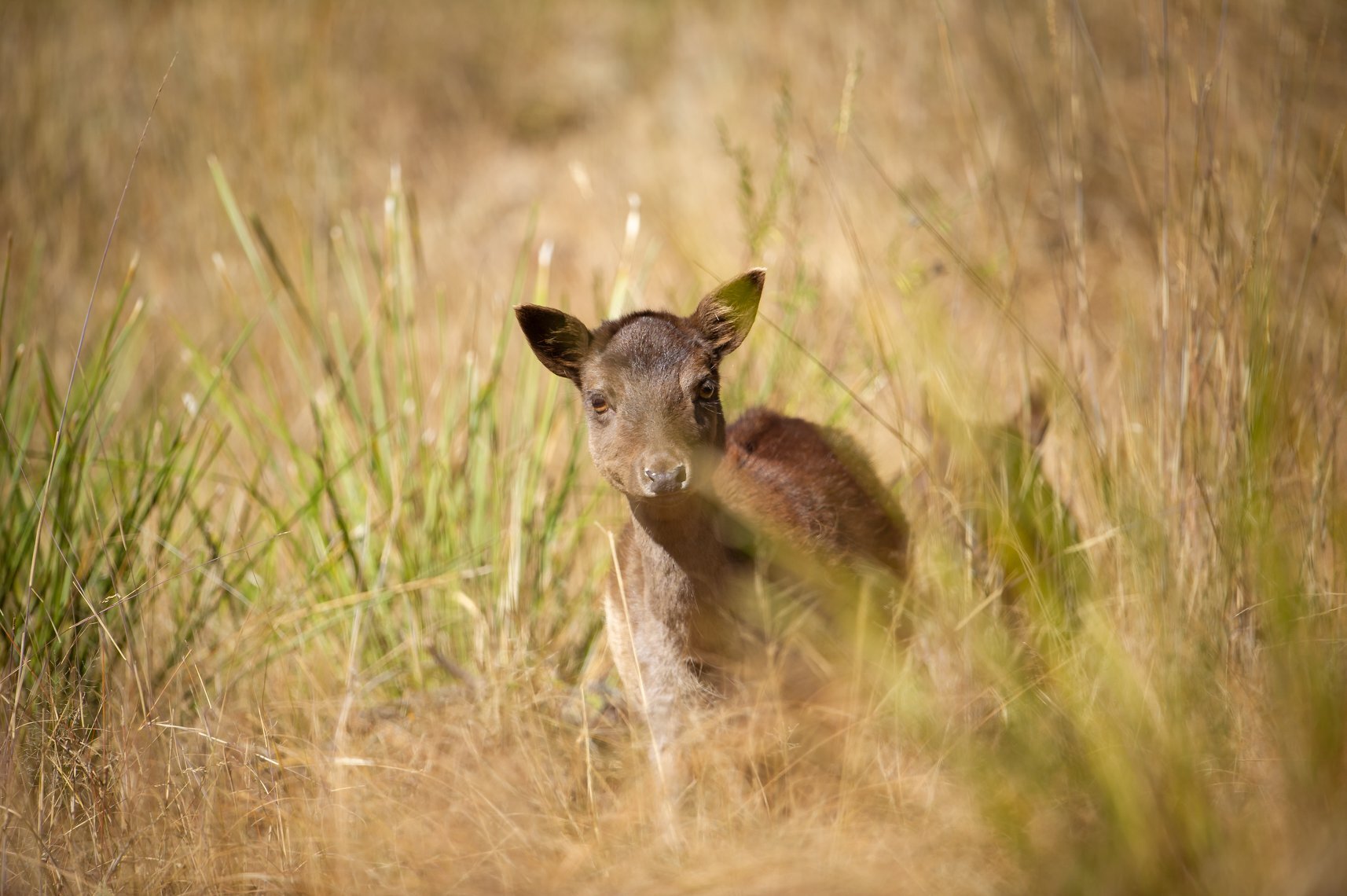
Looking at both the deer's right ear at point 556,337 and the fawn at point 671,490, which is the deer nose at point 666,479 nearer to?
the fawn at point 671,490

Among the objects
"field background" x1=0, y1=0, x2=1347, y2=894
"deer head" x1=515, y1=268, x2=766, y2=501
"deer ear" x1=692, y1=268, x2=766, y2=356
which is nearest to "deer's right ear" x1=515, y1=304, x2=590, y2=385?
"deer head" x1=515, y1=268, x2=766, y2=501

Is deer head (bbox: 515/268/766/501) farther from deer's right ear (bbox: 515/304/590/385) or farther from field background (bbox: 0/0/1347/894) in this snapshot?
field background (bbox: 0/0/1347/894)

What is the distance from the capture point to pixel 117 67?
983cm

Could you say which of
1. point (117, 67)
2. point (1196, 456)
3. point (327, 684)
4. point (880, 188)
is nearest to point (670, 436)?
point (1196, 456)

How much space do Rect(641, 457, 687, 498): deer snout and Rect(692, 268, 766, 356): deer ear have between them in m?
0.50

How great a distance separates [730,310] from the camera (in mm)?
3084

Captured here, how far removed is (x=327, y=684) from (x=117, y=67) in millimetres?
8422

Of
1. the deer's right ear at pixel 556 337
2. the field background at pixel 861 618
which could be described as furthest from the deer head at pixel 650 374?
the field background at pixel 861 618

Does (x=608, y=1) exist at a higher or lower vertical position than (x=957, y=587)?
higher

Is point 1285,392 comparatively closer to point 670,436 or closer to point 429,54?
point 670,436

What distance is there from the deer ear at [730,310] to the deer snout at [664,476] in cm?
50

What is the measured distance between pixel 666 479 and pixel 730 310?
59 cm

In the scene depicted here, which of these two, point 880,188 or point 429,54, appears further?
point 429,54

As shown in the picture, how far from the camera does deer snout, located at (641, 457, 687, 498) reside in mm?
2791
